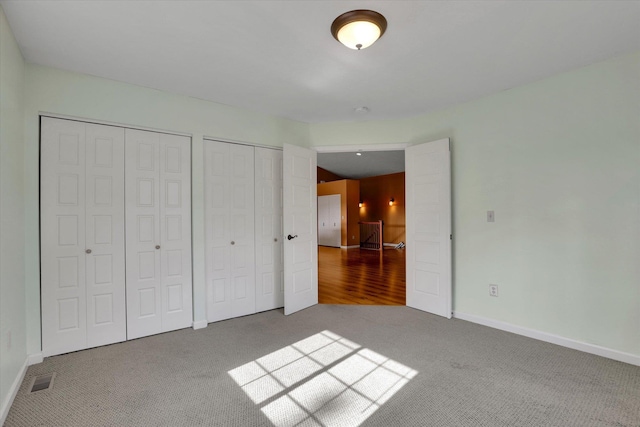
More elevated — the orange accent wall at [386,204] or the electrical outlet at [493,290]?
the orange accent wall at [386,204]

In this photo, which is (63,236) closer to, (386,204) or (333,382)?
(333,382)

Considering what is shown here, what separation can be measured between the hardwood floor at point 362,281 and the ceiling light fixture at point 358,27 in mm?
3259

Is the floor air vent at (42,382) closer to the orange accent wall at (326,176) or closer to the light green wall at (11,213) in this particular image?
the light green wall at (11,213)

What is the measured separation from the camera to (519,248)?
10.3 ft

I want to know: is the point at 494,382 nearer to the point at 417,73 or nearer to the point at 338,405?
the point at 338,405

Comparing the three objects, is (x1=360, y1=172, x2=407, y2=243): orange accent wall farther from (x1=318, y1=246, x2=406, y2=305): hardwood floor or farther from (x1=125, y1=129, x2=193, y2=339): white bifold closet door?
(x1=125, y1=129, x2=193, y2=339): white bifold closet door

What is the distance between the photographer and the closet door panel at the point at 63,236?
2.63 metres

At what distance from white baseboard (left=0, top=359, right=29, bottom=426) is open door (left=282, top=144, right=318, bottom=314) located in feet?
7.67

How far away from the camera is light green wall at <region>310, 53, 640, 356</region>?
8.32 ft

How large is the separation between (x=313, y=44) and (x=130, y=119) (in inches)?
78.4

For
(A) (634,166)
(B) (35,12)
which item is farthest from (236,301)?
(A) (634,166)

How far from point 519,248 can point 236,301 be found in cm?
322

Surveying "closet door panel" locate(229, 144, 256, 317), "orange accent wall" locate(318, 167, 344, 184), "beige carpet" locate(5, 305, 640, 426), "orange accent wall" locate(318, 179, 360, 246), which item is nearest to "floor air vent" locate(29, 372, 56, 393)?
"beige carpet" locate(5, 305, 640, 426)

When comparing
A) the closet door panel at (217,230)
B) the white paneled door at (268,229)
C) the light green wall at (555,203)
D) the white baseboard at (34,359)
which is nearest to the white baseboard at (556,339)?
the light green wall at (555,203)
